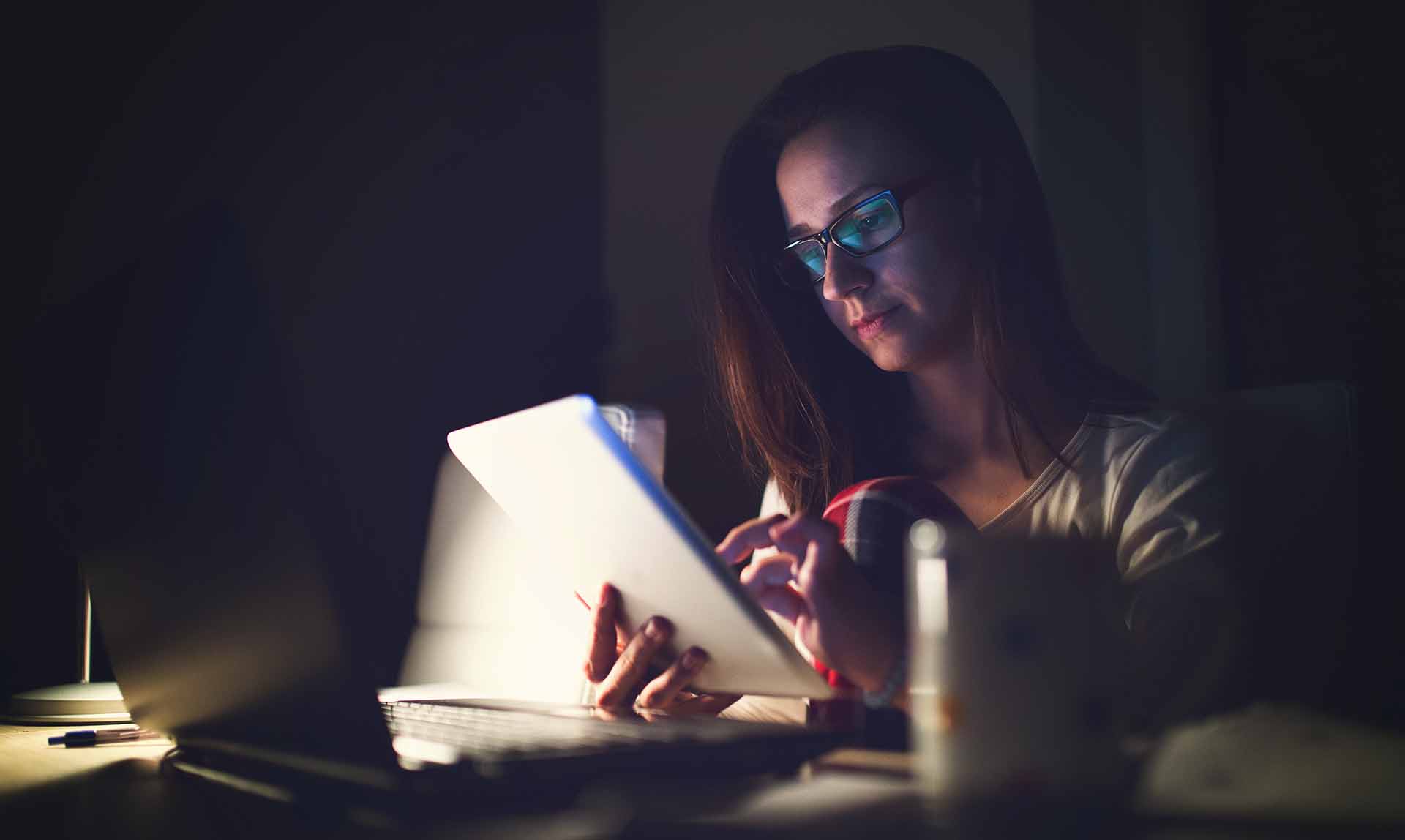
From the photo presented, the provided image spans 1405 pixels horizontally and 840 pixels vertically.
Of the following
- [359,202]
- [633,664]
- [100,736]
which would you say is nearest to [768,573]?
[633,664]

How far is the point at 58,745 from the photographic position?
0.85 meters

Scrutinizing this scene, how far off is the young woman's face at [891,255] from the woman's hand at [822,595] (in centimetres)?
80

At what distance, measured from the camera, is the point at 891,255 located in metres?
1.61

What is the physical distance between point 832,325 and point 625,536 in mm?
1178

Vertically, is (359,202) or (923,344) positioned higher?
(359,202)

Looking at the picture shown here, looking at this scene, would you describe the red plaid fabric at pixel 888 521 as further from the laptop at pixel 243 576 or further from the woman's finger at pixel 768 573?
the laptop at pixel 243 576

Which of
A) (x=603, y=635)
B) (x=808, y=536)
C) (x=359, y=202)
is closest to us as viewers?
(x=808, y=536)

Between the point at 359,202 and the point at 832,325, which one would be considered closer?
the point at 832,325

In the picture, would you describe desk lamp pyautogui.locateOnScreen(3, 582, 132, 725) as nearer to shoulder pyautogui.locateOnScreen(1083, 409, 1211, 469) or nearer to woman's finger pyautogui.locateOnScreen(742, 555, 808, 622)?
woman's finger pyautogui.locateOnScreen(742, 555, 808, 622)

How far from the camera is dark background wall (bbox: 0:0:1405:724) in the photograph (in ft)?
4.68

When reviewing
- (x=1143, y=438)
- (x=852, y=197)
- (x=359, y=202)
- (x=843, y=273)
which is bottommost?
(x=1143, y=438)

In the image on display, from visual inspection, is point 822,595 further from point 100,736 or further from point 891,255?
point 891,255

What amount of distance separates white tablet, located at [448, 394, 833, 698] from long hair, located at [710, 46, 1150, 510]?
2.83 ft

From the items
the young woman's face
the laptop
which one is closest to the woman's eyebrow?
the young woman's face
